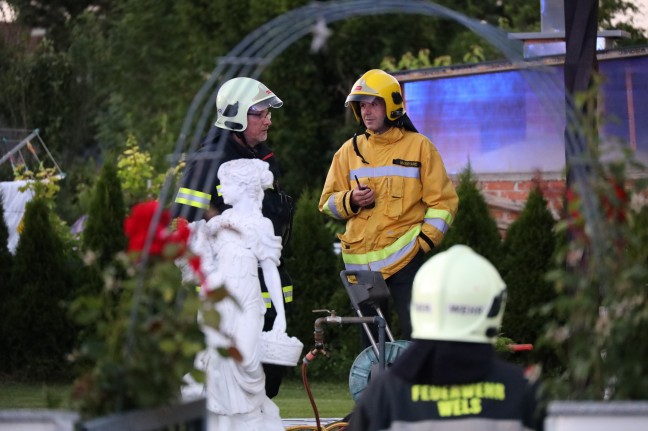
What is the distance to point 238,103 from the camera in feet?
24.3

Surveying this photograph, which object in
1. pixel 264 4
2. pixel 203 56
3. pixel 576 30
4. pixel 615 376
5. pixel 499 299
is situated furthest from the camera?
pixel 203 56

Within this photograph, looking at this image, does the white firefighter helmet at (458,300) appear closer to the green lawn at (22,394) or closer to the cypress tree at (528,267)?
the green lawn at (22,394)

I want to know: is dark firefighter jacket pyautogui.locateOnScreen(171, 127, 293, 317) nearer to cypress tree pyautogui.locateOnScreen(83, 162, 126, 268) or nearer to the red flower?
the red flower

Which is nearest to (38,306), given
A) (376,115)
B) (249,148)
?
(376,115)

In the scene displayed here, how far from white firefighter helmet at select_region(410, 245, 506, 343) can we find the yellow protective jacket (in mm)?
4270

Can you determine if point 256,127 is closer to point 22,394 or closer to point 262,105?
point 262,105

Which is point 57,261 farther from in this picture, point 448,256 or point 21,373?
point 448,256

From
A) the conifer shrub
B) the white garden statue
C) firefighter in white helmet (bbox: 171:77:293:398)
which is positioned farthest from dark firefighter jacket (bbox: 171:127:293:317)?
the conifer shrub

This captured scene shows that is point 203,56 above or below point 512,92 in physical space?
above

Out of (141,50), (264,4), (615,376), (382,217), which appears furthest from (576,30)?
(141,50)

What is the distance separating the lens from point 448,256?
3.73m

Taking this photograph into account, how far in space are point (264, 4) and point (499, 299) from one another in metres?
19.5

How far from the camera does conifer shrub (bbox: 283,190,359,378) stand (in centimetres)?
1262

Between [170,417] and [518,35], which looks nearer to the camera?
[170,417]
